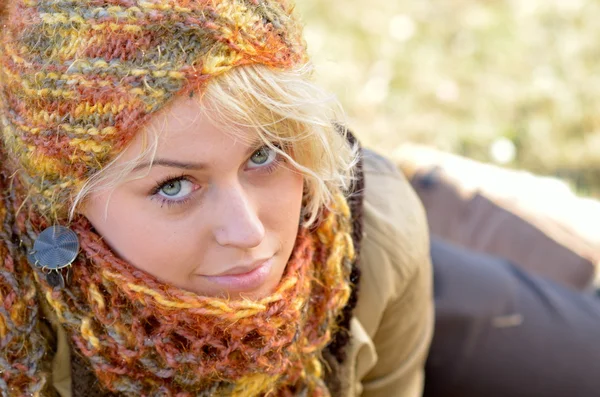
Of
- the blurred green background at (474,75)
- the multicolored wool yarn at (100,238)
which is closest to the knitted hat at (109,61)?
the multicolored wool yarn at (100,238)

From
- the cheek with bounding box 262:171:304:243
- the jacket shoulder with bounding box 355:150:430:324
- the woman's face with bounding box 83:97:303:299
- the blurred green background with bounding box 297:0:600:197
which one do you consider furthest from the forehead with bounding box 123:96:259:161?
the blurred green background with bounding box 297:0:600:197

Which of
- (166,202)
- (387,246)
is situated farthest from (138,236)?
(387,246)

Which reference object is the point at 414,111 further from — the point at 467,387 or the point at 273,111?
the point at 273,111

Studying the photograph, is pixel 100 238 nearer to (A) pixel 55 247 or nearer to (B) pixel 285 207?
(A) pixel 55 247

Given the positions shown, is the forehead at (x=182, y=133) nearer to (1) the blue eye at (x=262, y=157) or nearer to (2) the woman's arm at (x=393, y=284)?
(1) the blue eye at (x=262, y=157)

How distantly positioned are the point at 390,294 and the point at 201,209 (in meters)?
0.56

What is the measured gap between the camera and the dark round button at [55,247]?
3.67 ft

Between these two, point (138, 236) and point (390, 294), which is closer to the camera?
point (138, 236)

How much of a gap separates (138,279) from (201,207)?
6.1 inches

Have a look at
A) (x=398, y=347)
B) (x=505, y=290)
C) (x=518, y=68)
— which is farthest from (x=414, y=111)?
(x=398, y=347)

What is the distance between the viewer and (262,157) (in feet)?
3.59

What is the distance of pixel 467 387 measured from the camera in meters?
1.96

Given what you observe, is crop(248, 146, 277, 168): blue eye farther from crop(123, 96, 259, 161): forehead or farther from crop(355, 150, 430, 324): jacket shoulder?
crop(355, 150, 430, 324): jacket shoulder

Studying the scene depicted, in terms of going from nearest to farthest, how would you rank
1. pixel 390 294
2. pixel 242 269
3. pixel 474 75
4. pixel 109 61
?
pixel 109 61
pixel 242 269
pixel 390 294
pixel 474 75
